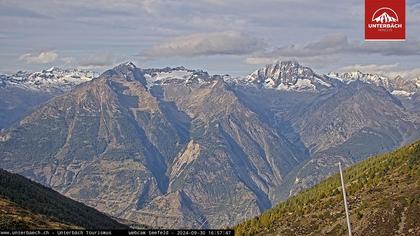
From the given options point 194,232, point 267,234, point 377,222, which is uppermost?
point 194,232

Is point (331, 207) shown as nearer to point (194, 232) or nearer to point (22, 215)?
point (22, 215)

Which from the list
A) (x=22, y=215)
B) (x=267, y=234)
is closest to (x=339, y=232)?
(x=267, y=234)

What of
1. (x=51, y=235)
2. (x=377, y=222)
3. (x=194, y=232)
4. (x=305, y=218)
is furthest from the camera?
(x=305, y=218)

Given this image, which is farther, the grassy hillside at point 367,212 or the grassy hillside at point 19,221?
the grassy hillside at point 367,212

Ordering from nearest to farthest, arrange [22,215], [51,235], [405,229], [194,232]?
[51,235], [194,232], [22,215], [405,229]

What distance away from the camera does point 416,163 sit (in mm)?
189125

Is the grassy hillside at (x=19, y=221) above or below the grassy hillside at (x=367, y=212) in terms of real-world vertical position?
above

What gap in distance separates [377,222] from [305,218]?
33999 millimetres

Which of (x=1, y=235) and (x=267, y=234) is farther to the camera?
(x=267, y=234)

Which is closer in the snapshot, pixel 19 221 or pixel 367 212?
pixel 19 221

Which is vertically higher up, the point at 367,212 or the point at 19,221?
the point at 19,221

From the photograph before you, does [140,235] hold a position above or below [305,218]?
above

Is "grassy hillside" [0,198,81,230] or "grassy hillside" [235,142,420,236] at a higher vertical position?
"grassy hillside" [0,198,81,230]

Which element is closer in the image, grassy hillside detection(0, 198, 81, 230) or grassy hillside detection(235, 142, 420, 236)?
grassy hillside detection(0, 198, 81, 230)
